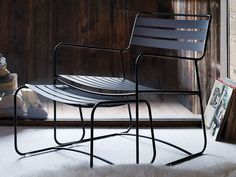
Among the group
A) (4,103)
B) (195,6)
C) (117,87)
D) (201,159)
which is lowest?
(201,159)

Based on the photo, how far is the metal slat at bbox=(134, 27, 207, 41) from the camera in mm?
2357

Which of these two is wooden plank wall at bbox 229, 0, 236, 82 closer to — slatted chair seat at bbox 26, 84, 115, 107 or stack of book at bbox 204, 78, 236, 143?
stack of book at bbox 204, 78, 236, 143

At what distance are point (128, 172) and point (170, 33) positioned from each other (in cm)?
96

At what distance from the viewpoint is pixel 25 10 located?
11.5 ft

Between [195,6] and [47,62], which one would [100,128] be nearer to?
[47,62]

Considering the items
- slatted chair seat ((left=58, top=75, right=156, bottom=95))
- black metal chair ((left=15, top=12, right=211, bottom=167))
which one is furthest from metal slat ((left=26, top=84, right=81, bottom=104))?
slatted chair seat ((left=58, top=75, right=156, bottom=95))

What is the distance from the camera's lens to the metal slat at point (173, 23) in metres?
2.35

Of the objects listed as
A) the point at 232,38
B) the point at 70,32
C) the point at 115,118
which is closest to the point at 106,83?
the point at 115,118

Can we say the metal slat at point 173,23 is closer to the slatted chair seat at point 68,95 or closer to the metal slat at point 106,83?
the metal slat at point 106,83

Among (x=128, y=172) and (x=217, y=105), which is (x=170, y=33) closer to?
(x=217, y=105)

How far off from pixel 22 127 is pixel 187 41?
117 cm

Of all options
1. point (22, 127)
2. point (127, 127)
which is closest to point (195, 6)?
point (127, 127)

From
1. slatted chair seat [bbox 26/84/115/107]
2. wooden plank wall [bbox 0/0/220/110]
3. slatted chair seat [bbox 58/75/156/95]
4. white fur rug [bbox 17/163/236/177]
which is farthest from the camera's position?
wooden plank wall [bbox 0/0/220/110]

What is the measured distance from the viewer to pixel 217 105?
277cm
